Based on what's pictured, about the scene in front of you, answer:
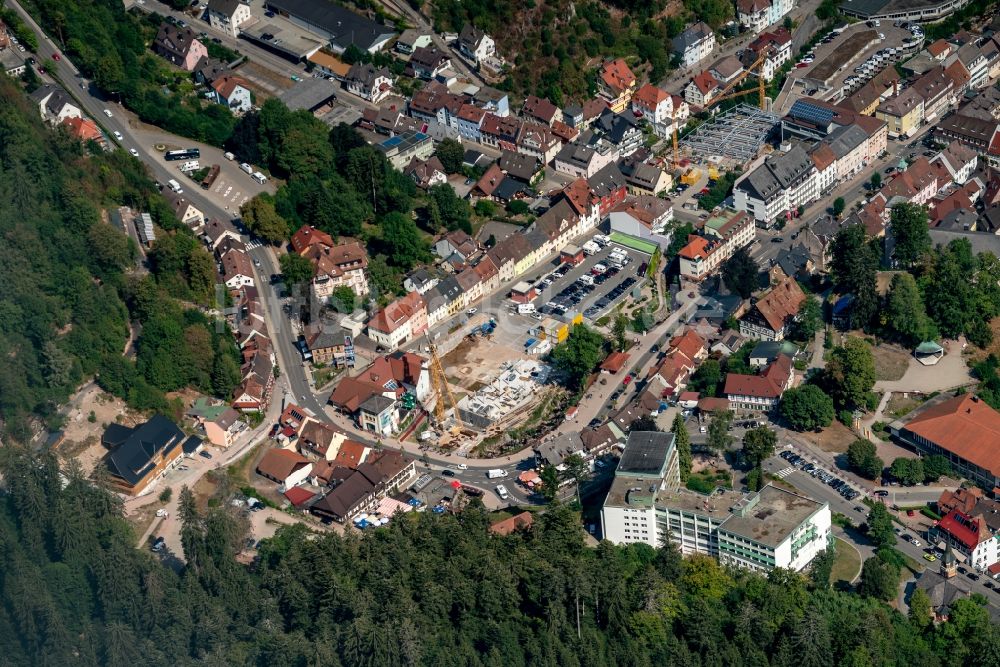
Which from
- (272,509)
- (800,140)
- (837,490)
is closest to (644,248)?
(800,140)

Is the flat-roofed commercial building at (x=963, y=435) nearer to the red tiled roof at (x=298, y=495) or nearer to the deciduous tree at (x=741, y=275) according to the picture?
the deciduous tree at (x=741, y=275)

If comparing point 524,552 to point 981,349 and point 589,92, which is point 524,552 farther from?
point 589,92

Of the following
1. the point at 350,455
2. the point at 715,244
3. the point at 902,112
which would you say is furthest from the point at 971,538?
the point at 902,112

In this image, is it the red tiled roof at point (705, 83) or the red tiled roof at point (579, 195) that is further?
the red tiled roof at point (705, 83)

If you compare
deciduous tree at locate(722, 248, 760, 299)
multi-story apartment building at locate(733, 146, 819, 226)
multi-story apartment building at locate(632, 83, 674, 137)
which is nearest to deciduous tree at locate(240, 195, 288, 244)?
deciduous tree at locate(722, 248, 760, 299)

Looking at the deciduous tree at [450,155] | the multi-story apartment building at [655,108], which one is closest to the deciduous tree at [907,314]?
the multi-story apartment building at [655,108]

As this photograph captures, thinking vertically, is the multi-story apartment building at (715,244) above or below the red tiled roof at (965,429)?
above
